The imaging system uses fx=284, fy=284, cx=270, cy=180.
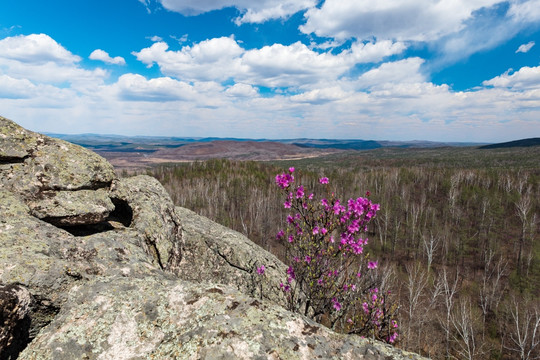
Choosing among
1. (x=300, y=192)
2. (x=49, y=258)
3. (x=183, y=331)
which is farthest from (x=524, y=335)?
(x=49, y=258)

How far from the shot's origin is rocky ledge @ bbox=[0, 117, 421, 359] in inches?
146

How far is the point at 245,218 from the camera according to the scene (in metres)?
108

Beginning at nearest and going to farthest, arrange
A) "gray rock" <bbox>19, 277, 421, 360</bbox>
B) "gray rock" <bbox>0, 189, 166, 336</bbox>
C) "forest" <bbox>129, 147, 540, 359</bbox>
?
"gray rock" <bbox>19, 277, 421, 360</bbox> < "gray rock" <bbox>0, 189, 166, 336</bbox> < "forest" <bbox>129, 147, 540, 359</bbox>

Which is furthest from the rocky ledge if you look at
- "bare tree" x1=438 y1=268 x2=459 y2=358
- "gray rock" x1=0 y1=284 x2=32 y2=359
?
"bare tree" x1=438 y1=268 x2=459 y2=358

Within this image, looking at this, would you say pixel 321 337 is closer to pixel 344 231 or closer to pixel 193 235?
pixel 344 231

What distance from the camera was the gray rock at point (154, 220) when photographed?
8.65 m

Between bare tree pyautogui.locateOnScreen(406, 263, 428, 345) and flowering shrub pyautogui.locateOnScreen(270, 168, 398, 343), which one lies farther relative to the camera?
bare tree pyautogui.locateOnScreen(406, 263, 428, 345)

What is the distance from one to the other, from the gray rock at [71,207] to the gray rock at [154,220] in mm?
986

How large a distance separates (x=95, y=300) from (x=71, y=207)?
3.28 m

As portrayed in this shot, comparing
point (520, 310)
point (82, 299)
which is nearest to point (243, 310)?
point (82, 299)

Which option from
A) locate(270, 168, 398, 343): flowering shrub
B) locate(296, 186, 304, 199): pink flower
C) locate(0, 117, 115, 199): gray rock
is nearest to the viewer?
locate(0, 117, 115, 199): gray rock

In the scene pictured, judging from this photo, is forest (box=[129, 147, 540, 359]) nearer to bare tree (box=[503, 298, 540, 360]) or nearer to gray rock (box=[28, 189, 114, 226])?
bare tree (box=[503, 298, 540, 360])

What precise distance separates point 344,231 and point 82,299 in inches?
257

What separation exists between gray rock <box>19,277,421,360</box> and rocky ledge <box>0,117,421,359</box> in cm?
1
